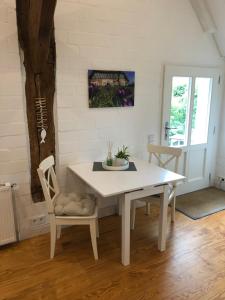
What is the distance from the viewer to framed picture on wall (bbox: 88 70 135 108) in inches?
103

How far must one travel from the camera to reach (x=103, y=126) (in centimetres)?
279

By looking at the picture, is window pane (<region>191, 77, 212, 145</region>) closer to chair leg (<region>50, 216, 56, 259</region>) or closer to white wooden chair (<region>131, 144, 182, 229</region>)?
white wooden chair (<region>131, 144, 182, 229</region>)

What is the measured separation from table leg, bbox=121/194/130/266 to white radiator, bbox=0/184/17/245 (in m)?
1.05

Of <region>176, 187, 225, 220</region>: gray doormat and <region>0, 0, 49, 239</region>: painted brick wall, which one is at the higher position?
<region>0, 0, 49, 239</region>: painted brick wall

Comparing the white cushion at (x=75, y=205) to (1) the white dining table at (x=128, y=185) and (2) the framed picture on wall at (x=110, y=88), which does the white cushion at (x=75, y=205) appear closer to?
(1) the white dining table at (x=128, y=185)

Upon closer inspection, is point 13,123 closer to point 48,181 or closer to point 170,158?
point 48,181

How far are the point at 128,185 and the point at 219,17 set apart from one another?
2.44m

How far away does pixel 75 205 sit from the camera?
7.22 ft

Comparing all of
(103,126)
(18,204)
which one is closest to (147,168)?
(103,126)

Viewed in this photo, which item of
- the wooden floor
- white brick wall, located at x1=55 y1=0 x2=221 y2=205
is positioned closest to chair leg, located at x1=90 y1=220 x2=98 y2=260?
the wooden floor

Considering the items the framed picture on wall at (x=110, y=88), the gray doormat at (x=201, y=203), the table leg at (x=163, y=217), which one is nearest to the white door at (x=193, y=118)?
the gray doormat at (x=201, y=203)

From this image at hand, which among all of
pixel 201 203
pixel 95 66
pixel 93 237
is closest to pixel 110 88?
pixel 95 66

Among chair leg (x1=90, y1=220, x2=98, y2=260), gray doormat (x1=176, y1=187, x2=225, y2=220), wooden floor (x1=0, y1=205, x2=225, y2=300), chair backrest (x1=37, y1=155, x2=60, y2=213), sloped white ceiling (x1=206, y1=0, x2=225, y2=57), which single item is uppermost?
sloped white ceiling (x1=206, y1=0, x2=225, y2=57)

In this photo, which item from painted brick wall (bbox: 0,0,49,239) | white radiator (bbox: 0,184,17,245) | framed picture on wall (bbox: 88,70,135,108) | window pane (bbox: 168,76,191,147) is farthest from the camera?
window pane (bbox: 168,76,191,147)
